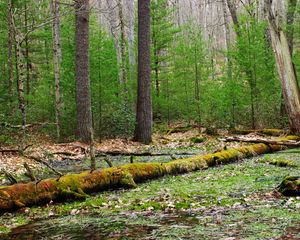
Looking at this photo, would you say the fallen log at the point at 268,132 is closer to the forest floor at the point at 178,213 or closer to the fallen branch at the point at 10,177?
the forest floor at the point at 178,213

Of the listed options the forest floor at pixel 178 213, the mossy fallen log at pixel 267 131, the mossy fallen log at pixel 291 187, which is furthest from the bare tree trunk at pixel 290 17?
the mossy fallen log at pixel 291 187

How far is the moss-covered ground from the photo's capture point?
3740 mm

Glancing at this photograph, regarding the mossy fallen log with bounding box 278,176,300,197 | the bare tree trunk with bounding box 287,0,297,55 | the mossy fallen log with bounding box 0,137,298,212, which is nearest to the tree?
the mossy fallen log with bounding box 0,137,298,212

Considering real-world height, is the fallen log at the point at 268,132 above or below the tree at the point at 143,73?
below

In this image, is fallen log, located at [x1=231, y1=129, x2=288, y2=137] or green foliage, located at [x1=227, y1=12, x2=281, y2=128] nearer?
fallen log, located at [x1=231, y1=129, x2=288, y2=137]

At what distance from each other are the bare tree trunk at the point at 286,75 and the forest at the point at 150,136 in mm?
39

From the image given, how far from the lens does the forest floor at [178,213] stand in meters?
3.75

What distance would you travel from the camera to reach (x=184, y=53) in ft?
65.8

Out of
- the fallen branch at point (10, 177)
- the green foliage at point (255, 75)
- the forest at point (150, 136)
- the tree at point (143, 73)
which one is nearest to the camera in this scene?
the forest at point (150, 136)

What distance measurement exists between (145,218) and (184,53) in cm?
1627

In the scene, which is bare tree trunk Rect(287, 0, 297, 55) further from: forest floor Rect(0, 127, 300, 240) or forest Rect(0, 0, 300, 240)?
forest floor Rect(0, 127, 300, 240)

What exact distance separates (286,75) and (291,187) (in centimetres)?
939

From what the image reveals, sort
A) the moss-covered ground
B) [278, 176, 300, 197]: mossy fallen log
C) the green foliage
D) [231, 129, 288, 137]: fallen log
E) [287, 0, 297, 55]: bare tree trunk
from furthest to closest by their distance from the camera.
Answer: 1. [287, 0, 297, 55]: bare tree trunk
2. the green foliage
3. [231, 129, 288, 137]: fallen log
4. [278, 176, 300, 197]: mossy fallen log
5. the moss-covered ground

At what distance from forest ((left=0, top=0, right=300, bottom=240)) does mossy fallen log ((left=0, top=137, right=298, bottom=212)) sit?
0.06 feet
